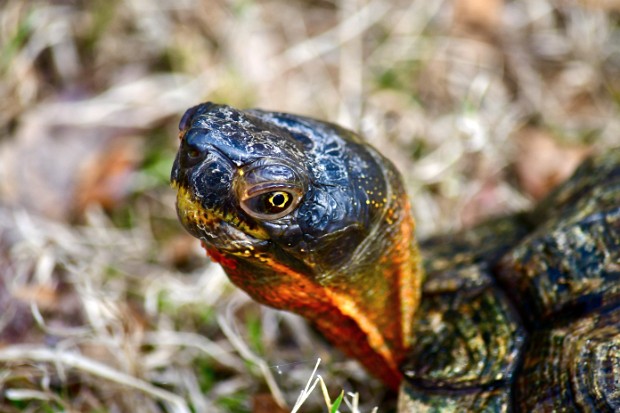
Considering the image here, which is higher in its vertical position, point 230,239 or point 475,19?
point 475,19

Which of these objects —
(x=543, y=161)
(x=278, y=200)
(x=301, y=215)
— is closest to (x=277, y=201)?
(x=278, y=200)

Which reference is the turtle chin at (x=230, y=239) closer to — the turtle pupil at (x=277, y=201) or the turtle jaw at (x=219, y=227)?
the turtle jaw at (x=219, y=227)

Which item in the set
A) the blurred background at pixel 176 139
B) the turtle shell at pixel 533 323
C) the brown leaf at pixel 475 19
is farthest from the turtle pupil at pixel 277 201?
the brown leaf at pixel 475 19

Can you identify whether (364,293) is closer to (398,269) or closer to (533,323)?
(398,269)

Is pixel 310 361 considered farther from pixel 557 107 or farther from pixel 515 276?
pixel 557 107

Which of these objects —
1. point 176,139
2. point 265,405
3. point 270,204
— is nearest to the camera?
point 270,204

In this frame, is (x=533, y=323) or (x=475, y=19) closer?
(x=533, y=323)

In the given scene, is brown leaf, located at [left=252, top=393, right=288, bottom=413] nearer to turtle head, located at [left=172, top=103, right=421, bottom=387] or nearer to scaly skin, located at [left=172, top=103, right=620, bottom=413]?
scaly skin, located at [left=172, top=103, right=620, bottom=413]

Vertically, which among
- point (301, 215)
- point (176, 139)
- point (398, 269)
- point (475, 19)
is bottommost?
point (176, 139)
